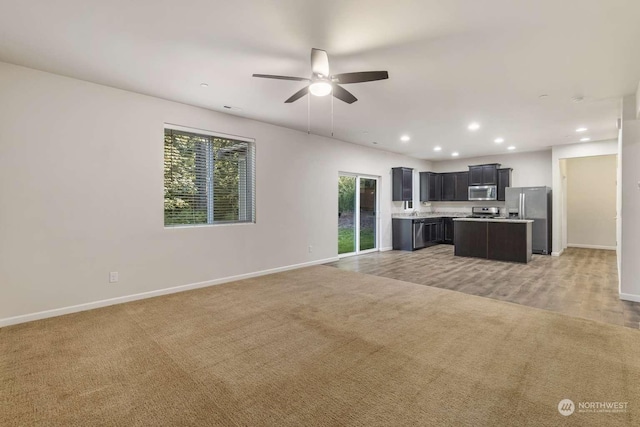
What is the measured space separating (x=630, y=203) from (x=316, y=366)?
15.5 feet

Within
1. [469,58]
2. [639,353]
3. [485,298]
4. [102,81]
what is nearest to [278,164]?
[102,81]

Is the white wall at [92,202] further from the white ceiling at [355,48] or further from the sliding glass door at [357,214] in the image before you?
the sliding glass door at [357,214]

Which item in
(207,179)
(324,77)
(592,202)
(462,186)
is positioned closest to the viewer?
(324,77)

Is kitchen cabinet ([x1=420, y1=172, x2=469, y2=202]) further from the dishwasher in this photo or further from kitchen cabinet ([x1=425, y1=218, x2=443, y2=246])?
the dishwasher

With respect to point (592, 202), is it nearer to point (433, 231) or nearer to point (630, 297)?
point (433, 231)

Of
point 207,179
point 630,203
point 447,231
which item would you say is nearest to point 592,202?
point 447,231

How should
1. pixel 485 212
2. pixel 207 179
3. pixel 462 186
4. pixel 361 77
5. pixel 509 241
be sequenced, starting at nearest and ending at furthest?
pixel 361 77 → pixel 207 179 → pixel 509 241 → pixel 485 212 → pixel 462 186

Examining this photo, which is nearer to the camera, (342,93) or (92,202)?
(342,93)

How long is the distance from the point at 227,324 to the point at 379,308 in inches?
70.0

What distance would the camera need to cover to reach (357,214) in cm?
779

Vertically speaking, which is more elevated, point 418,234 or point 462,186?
point 462,186

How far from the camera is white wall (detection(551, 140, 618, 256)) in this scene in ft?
22.8

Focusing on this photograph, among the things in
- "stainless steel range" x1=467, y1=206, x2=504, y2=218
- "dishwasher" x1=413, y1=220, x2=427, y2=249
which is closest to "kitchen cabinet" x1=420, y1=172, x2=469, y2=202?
"stainless steel range" x1=467, y1=206, x2=504, y2=218

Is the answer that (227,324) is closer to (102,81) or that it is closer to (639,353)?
(102,81)
